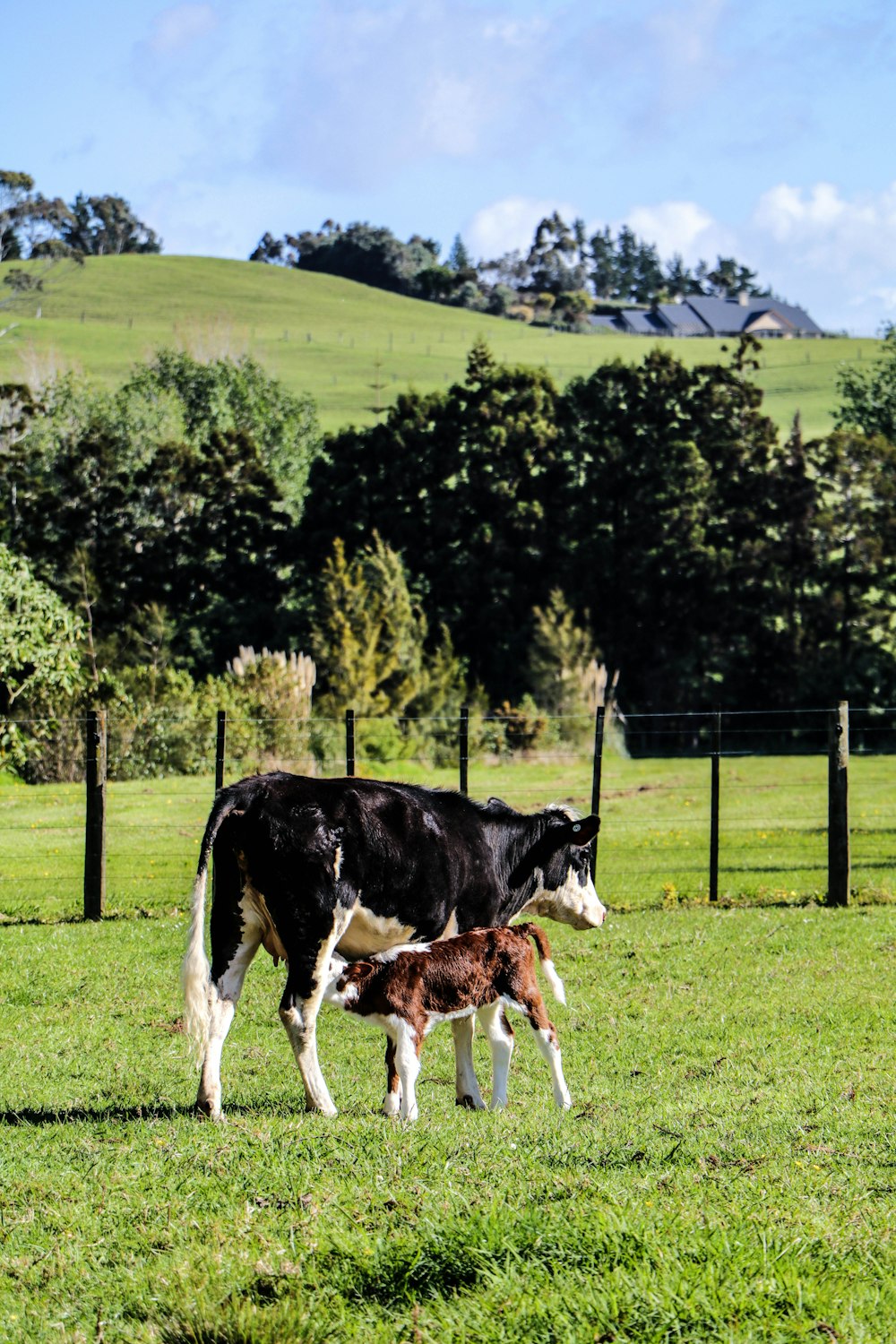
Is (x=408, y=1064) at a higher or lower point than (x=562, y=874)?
lower

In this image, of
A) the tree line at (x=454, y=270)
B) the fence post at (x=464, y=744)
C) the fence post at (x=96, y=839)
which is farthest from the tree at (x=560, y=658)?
the tree line at (x=454, y=270)

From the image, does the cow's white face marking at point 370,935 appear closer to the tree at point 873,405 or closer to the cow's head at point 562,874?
the cow's head at point 562,874

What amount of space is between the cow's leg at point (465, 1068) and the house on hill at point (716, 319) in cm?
13057

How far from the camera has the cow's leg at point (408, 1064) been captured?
26.7 ft

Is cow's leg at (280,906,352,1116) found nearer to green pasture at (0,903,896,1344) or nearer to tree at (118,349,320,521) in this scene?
green pasture at (0,903,896,1344)

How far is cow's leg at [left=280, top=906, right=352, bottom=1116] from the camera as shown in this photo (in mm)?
8523

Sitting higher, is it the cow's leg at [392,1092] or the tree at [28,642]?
the tree at [28,642]

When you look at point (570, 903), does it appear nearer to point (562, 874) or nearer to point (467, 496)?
point (562, 874)

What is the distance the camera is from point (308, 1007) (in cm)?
862

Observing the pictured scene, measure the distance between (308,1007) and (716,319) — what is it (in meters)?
137

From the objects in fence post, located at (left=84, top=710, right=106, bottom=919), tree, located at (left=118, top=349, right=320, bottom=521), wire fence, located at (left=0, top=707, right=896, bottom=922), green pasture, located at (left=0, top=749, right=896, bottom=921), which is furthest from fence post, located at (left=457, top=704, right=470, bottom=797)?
tree, located at (left=118, top=349, right=320, bottom=521)

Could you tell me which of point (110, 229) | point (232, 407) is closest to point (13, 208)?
point (232, 407)

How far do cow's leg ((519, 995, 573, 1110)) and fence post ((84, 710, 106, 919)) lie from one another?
8.00 meters

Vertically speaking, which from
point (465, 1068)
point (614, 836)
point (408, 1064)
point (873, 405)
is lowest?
point (614, 836)
